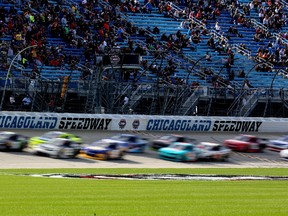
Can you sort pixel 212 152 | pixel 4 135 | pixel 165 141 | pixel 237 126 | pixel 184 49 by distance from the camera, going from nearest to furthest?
1. pixel 4 135
2. pixel 212 152
3. pixel 165 141
4. pixel 237 126
5. pixel 184 49

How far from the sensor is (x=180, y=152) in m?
47.1

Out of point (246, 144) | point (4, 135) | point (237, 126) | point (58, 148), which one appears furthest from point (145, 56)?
point (4, 135)

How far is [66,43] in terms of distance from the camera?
5816cm

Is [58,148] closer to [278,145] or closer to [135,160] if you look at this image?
[135,160]

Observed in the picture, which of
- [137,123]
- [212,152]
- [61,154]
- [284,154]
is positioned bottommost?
[61,154]

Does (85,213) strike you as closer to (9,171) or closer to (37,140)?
(9,171)

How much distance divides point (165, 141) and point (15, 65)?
10.9 metres

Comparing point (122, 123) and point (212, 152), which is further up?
point (122, 123)

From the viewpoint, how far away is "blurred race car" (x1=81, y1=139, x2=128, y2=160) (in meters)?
45.4

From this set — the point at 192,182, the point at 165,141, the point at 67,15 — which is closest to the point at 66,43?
the point at 67,15

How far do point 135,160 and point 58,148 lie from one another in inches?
176

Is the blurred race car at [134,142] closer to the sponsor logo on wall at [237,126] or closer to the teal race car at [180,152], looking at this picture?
the teal race car at [180,152]

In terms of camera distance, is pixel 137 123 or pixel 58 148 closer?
pixel 58 148

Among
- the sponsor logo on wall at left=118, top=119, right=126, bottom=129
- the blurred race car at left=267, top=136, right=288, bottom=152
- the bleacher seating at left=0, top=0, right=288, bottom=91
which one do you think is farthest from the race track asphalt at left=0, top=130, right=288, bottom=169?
the bleacher seating at left=0, top=0, right=288, bottom=91
